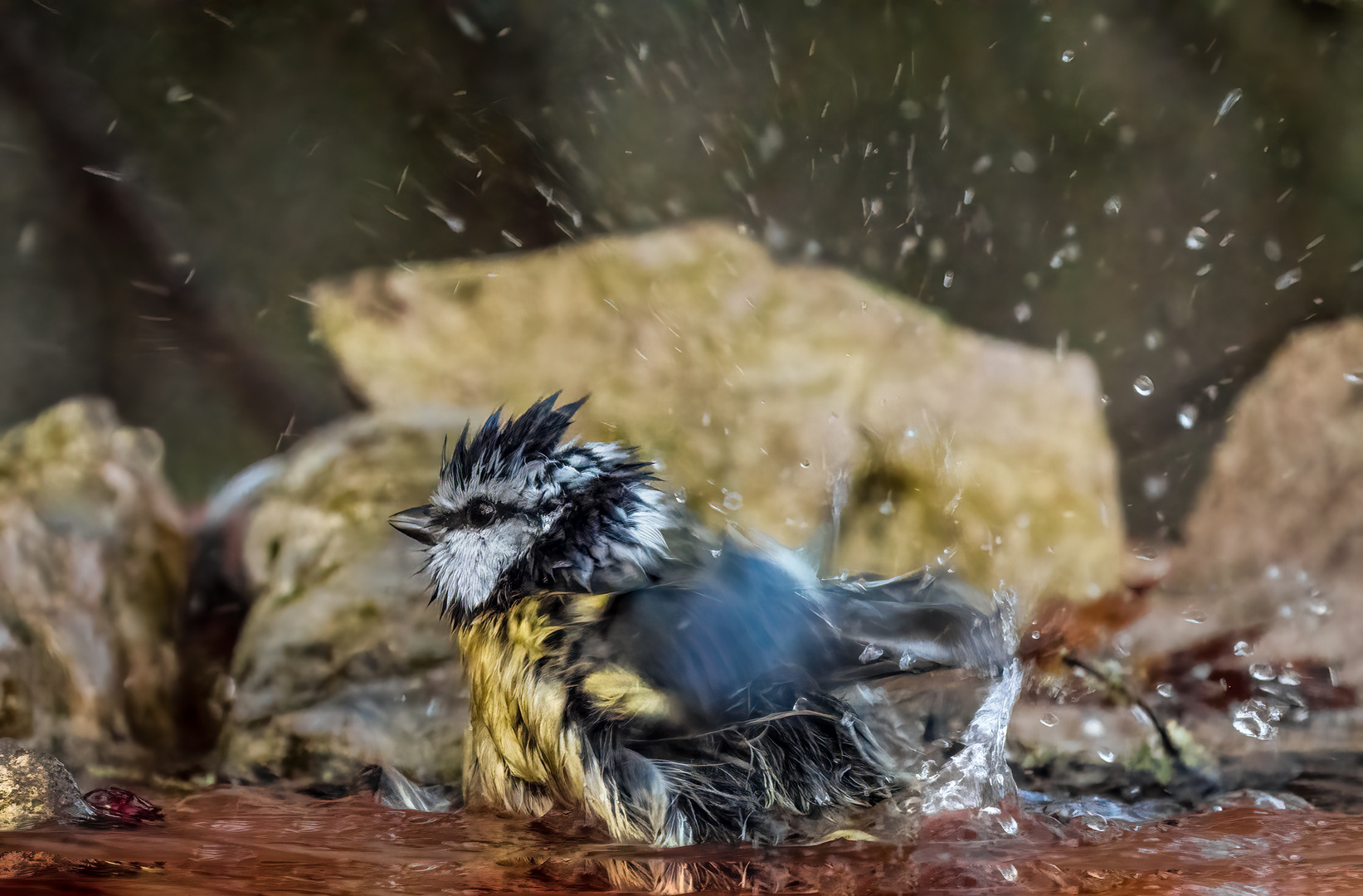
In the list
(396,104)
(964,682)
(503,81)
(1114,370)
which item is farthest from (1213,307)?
(396,104)

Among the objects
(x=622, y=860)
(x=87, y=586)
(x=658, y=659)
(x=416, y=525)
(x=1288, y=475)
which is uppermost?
(x=1288, y=475)

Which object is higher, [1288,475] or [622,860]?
[1288,475]

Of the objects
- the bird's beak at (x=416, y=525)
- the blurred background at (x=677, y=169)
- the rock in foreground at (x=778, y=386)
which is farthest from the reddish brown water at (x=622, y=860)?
the blurred background at (x=677, y=169)

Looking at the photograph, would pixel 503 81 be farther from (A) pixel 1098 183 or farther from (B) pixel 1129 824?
(B) pixel 1129 824

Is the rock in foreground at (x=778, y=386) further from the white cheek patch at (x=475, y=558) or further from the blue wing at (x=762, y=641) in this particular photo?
the blue wing at (x=762, y=641)

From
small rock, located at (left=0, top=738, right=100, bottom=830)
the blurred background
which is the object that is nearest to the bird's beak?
small rock, located at (left=0, top=738, right=100, bottom=830)

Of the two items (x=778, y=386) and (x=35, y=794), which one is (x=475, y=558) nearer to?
(x=35, y=794)

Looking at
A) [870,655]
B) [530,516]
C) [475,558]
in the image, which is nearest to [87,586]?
[475,558]

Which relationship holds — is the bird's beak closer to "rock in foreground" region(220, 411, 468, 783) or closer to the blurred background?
"rock in foreground" region(220, 411, 468, 783)
